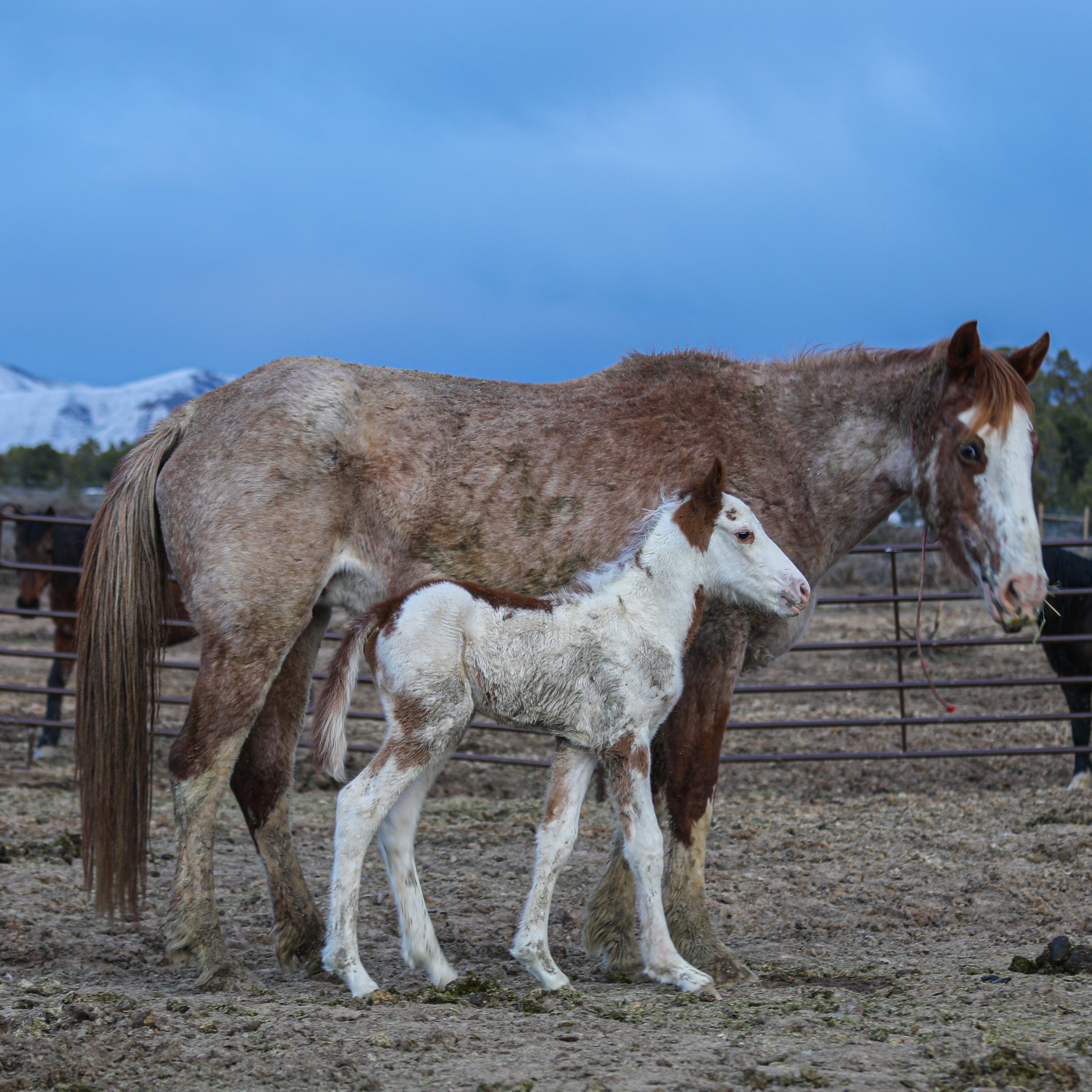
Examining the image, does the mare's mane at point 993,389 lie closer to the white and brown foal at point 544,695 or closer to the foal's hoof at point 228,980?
the white and brown foal at point 544,695

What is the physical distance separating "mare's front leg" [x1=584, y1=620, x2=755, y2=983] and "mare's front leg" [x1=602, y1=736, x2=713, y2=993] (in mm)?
345

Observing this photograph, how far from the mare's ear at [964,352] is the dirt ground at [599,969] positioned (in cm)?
201

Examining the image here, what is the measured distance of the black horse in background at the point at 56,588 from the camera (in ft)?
29.1

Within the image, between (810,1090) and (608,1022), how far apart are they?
718mm

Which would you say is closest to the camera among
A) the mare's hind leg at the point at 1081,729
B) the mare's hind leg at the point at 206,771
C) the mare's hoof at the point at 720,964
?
the mare's hoof at the point at 720,964

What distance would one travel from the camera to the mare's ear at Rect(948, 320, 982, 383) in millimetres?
3879

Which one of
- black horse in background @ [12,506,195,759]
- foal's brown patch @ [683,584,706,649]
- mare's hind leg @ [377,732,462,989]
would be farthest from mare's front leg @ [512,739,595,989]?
black horse in background @ [12,506,195,759]

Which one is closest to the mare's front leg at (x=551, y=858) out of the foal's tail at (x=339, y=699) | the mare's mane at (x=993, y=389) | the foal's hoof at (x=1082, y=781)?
the foal's tail at (x=339, y=699)

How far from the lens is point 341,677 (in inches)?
143

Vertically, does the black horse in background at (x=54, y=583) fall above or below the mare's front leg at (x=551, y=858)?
above

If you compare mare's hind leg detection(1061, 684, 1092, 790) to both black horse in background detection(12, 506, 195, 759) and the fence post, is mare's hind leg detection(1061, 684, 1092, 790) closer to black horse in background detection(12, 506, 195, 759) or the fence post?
the fence post

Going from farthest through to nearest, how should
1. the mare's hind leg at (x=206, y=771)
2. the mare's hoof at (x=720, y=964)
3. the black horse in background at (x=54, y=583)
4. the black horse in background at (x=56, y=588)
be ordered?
1. the black horse in background at (x=54, y=583)
2. the black horse in background at (x=56, y=588)
3. the mare's hind leg at (x=206, y=771)
4. the mare's hoof at (x=720, y=964)

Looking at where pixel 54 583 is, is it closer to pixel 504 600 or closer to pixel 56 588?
pixel 56 588

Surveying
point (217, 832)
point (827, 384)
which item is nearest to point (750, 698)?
point (217, 832)
